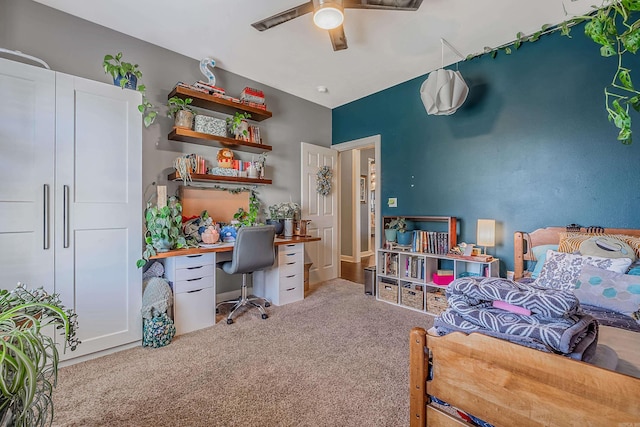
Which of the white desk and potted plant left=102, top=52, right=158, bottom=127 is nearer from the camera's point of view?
potted plant left=102, top=52, right=158, bottom=127

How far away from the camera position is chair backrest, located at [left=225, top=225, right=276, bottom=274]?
2639 mm

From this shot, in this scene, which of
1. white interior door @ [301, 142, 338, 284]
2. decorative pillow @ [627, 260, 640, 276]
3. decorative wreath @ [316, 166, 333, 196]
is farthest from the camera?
decorative wreath @ [316, 166, 333, 196]

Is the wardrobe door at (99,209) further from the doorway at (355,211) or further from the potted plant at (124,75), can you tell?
the doorway at (355,211)

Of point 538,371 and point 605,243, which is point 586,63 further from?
point 538,371

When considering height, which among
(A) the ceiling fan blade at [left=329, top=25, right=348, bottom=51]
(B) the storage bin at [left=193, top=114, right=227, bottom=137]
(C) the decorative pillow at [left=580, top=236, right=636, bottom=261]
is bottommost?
(C) the decorative pillow at [left=580, top=236, right=636, bottom=261]

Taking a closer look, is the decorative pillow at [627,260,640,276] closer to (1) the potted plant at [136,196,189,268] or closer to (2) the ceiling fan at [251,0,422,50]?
(2) the ceiling fan at [251,0,422,50]

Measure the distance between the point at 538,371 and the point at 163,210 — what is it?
2638 millimetres

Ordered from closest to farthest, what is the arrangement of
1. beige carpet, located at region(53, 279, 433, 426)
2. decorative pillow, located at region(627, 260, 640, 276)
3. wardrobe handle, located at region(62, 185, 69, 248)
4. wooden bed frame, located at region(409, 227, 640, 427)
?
wooden bed frame, located at region(409, 227, 640, 427) → beige carpet, located at region(53, 279, 433, 426) → decorative pillow, located at region(627, 260, 640, 276) → wardrobe handle, located at region(62, 185, 69, 248)

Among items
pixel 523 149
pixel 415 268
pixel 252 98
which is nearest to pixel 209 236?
pixel 252 98

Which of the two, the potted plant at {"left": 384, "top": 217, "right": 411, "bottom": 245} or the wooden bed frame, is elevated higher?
the potted plant at {"left": 384, "top": 217, "right": 411, "bottom": 245}

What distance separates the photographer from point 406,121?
12.0 feet

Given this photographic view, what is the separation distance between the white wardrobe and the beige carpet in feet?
1.50

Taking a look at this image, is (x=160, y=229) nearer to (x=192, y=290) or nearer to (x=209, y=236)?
(x=209, y=236)

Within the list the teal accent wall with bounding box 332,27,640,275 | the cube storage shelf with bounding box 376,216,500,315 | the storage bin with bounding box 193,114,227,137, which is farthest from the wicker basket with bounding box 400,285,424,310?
the storage bin with bounding box 193,114,227,137
